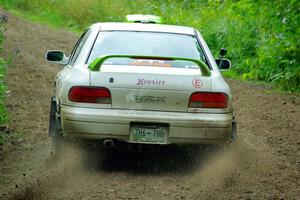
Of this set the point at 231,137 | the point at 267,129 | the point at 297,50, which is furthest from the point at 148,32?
the point at 297,50

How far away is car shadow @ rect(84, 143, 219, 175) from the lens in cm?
753

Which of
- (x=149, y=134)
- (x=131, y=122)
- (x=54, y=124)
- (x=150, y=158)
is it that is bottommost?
(x=150, y=158)

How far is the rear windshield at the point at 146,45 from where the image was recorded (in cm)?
777

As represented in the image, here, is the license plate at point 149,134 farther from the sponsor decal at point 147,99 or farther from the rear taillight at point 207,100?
the rear taillight at point 207,100

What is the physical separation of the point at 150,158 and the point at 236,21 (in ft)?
43.0

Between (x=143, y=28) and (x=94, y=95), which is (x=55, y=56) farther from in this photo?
(x=94, y=95)

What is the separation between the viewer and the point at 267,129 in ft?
35.3

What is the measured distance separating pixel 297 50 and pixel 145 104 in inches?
338

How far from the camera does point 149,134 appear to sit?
7000mm

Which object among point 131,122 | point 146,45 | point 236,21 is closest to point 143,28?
point 146,45

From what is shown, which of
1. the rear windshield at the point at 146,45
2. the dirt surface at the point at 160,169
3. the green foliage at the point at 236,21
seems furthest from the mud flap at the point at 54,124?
the green foliage at the point at 236,21

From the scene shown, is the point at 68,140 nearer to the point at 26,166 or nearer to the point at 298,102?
the point at 26,166

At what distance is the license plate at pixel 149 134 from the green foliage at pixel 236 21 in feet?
24.8

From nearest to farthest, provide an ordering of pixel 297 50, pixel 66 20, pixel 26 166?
pixel 26 166 < pixel 297 50 < pixel 66 20
